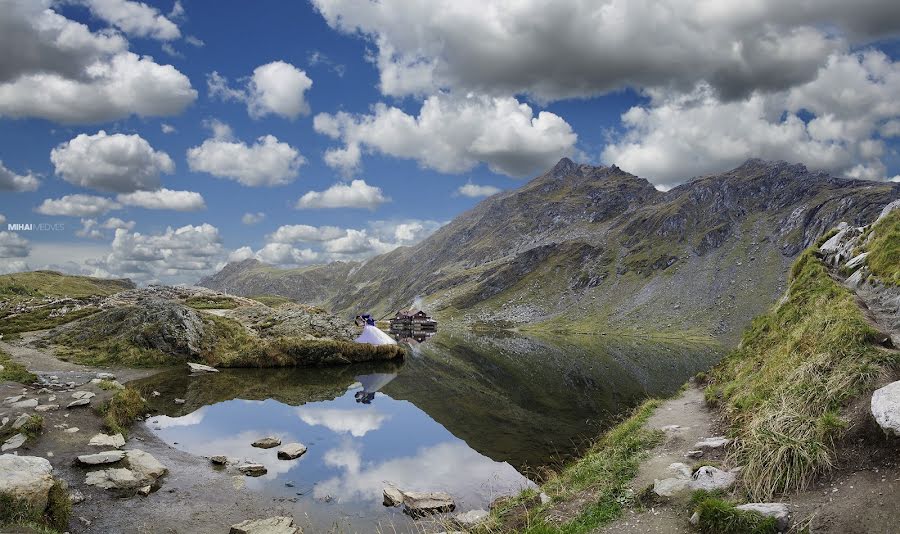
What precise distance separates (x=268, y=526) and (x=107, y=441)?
12.7m

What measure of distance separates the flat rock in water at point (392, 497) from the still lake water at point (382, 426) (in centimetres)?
52

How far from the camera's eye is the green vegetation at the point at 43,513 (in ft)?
43.9

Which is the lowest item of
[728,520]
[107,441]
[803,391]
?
[107,441]

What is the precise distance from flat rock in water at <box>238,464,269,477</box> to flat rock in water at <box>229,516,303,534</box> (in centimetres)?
604

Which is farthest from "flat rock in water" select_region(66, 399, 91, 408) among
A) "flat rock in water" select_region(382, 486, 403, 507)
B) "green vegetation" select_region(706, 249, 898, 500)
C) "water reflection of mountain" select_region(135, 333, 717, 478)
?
"green vegetation" select_region(706, 249, 898, 500)

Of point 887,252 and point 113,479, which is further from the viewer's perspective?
point 887,252

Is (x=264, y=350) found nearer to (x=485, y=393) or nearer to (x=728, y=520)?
(x=485, y=393)

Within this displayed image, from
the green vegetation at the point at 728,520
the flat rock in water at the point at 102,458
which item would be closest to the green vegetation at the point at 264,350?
the flat rock in water at the point at 102,458

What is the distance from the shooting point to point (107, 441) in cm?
2352

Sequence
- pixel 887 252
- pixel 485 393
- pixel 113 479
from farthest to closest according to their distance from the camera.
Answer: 1. pixel 485 393
2. pixel 887 252
3. pixel 113 479

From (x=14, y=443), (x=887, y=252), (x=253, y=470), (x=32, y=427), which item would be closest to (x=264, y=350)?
(x=32, y=427)

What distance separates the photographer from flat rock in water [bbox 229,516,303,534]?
16.4m

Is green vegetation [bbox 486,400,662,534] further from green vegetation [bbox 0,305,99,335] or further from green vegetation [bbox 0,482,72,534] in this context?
green vegetation [bbox 0,305,99,335]

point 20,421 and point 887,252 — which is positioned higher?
point 887,252
